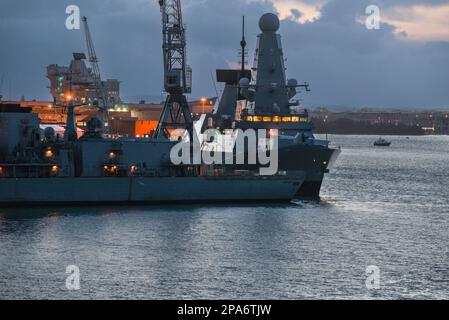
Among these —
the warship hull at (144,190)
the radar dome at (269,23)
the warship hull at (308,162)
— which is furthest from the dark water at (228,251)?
the radar dome at (269,23)

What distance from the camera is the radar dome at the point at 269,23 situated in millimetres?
66562

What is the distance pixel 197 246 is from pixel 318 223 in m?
10.1

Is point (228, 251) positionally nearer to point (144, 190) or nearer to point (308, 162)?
point (144, 190)

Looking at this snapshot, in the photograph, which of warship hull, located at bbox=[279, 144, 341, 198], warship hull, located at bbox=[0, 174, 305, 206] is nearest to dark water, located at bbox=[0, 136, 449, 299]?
warship hull, located at bbox=[0, 174, 305, 206]

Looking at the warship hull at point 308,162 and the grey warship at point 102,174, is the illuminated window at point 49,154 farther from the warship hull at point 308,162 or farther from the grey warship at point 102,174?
the warship hull at point 308,162

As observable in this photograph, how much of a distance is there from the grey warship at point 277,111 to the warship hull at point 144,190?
6130mm

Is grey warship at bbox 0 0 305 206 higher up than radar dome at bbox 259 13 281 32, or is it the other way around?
radar dome at bbox 259 13 281 32

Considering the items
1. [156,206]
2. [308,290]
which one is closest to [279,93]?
[156,206]

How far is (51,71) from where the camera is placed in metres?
128

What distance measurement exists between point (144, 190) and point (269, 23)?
23261mm

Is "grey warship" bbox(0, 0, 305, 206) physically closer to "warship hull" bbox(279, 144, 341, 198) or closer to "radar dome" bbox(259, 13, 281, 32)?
"warship hull" bbox(279, 144, 341, 198)

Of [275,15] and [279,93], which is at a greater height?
[275,15]

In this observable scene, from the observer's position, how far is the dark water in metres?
29.1
